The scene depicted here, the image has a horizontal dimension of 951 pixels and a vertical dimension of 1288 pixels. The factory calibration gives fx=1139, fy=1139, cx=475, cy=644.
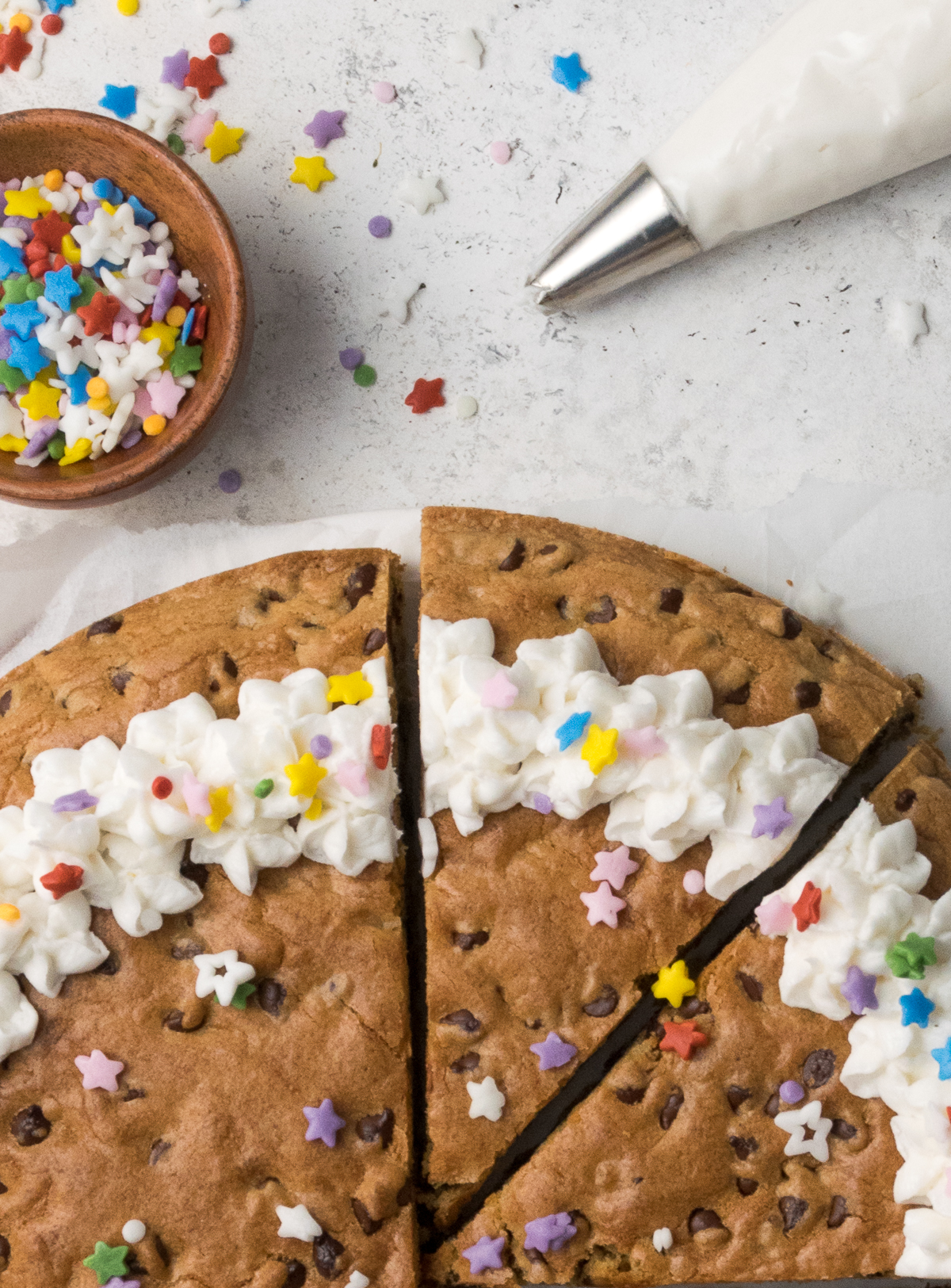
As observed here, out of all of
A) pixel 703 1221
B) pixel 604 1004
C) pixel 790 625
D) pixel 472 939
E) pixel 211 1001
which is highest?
pixel 211 1001

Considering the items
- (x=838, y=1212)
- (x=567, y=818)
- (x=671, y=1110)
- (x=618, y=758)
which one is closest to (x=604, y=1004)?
(x=671, y=1110)

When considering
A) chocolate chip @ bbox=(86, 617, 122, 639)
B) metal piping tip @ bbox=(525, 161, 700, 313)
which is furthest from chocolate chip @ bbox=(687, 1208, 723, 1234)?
metal piping tip @ bbox=(525, 161, 700, 313)

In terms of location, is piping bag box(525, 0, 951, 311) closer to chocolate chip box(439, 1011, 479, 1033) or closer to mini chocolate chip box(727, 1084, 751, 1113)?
chocolate chip box(439, 1011, 479, 1033)

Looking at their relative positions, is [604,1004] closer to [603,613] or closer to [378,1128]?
[378,1128]

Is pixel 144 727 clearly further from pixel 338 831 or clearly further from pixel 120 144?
pixel 120 144

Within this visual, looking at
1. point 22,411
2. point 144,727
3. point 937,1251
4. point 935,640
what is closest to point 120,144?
point 22,411

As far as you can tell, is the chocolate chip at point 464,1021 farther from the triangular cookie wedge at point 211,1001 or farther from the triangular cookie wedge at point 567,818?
the triangular cookie wedge at point 211,1001
